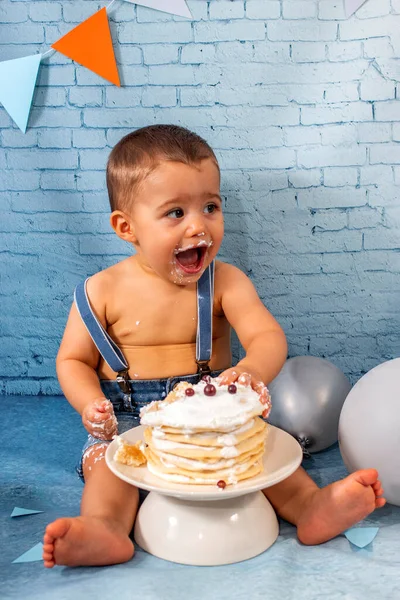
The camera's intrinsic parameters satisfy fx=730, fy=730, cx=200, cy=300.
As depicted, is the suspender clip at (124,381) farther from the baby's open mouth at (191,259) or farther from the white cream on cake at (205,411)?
the white cream on cake at (205,411)

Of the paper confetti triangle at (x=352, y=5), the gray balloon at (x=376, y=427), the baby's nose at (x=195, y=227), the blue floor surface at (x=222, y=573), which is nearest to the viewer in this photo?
the blue floor surface at (x=222, y=573)

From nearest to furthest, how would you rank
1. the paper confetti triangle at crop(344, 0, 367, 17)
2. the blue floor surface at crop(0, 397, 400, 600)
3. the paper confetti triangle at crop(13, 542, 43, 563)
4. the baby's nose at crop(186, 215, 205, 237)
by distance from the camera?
the blue floor surface at crop(0, 397, 400, 600)
the paper confetti triangle at crop(13, 542, 43, 563)
the baby's nose at crop(186, 215, 205, 237)
the paper confetti triangle at crop(344, 0, 367, 17)

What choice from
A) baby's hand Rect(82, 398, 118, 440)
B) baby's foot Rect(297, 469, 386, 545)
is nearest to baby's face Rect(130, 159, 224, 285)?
baby's hand Rect(82, 398, 118, 440)

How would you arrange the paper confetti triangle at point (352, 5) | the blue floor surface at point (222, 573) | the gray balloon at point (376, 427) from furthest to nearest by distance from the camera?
the paper confetti triangle at point (352, 5) → the gray balloon at point (376, 427) → the blue floor surface at point (222, 573)

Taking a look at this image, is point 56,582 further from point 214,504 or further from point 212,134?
point 212,134

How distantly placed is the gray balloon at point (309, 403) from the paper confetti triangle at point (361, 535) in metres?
0.38

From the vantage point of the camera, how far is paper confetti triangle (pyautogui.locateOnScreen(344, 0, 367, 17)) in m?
1.92

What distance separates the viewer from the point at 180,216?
1.54 m

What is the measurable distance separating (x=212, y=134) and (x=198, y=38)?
0.26m

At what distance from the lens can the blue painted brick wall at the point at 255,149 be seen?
77.1 inches

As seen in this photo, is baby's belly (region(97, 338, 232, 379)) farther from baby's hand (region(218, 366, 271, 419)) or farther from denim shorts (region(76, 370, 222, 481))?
baby's hand (region(218, 366, 271, 419))

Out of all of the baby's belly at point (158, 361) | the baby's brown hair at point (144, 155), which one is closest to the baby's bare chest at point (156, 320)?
the baby's belly at point (158, 361)

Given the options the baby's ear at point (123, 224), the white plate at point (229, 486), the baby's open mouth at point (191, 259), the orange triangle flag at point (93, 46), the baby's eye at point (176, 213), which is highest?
the orange triangle flag at point (93, 46)

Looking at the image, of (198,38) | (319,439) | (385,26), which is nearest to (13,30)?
(198,38)
